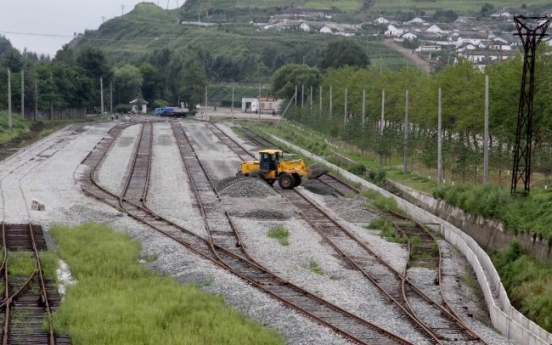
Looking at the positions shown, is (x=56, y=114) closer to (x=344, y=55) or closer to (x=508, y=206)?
(x=344, y=55)

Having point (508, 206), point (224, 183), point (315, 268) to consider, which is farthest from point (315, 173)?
point (315, 268)

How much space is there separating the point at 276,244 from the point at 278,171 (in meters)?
16.3

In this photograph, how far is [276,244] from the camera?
31.1 meters

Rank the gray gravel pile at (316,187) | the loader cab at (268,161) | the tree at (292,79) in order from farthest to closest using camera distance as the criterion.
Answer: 1. the tree at (292,79)
2. the loader cab at (268,161)
3. the gray gravel pile at (316,187)

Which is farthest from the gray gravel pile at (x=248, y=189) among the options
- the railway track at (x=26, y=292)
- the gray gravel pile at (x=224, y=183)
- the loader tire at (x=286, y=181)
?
the railway track at (x=26, y=292)

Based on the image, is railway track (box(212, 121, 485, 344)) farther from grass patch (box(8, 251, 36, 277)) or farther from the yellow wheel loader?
grass patch (box(8, 251, 36, 277))

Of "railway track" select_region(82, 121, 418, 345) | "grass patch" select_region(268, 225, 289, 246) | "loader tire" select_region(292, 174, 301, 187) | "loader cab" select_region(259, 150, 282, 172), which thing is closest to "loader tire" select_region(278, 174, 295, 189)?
"loader tire" select_region(292, 174, 301, 187)

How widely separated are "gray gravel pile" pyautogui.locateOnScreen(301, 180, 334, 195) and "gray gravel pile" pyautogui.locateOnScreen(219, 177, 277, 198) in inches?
96.5

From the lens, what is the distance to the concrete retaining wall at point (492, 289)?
19.4 meters

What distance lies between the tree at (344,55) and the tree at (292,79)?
11064mm

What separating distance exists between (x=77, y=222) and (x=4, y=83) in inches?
3087

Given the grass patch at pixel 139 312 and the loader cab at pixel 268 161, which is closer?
the grass patch at pixel 139 312

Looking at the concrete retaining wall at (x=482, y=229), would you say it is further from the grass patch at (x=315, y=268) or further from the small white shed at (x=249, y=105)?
the small white shed at (x=249, y=105)

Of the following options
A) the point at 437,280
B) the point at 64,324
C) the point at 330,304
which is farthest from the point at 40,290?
the point at 437,280
